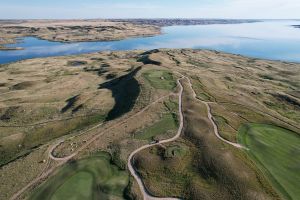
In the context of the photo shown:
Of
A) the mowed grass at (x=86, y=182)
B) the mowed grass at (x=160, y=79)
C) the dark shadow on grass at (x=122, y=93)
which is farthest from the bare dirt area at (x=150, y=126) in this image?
the mowed grass at (x=86, y=182)

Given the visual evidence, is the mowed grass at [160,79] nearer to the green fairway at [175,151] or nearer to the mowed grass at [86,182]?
the green fairway at [175,151]

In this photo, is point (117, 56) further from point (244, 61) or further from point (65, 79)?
point (244, 61)

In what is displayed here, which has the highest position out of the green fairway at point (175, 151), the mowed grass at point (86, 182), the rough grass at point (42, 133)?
the green fairway at point (175, 151)

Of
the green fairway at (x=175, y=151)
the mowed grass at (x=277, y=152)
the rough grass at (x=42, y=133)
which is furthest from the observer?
the rough grass at (x=42, y=133)

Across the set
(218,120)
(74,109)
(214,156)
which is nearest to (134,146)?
(214,156)

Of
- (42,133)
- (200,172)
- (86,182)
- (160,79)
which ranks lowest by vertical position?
(42,133)

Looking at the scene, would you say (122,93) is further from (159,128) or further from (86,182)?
(86,182)

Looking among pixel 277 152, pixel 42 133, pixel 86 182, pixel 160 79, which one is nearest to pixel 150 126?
pixel 86 182
